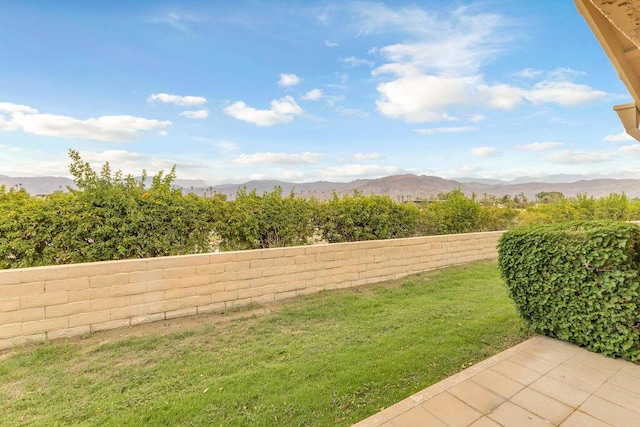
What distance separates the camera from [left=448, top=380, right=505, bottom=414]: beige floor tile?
2.10 metres

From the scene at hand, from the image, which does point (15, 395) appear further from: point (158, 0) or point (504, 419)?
point (158, 0)

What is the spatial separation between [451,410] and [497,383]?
25.6 inches

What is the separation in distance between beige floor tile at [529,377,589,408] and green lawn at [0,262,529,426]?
0.58 m

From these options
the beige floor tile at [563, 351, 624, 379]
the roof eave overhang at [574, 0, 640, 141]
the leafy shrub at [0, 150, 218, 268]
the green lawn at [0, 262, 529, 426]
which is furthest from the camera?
the leafy shrub at [0, 150, 218, 268]

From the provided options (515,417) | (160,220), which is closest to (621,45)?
(515,417)

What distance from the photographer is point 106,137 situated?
6996 mm

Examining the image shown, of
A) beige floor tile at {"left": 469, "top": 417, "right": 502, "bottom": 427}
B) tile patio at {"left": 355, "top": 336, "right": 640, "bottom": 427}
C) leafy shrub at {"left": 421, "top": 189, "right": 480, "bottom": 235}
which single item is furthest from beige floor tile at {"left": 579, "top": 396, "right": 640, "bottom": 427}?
leafy shrub at {"left": 421, "top": 189, "right": 480, "bottom": 235}

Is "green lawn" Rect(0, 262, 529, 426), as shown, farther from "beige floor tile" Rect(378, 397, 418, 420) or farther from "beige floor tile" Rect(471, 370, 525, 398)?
"beige floor tile" Rect(471, 370, 525, 398)

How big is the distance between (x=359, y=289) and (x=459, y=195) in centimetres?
521

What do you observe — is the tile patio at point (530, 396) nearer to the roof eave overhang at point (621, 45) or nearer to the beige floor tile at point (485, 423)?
the beige floor tile at point (485, 423)

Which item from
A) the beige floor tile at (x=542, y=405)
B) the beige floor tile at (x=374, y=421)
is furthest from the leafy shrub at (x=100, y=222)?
the beige floor tile at (x=542, y=405)

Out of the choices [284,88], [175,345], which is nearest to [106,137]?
[284,88]

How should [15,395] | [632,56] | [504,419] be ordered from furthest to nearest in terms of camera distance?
[632,56]
[15,395]
[504,419]

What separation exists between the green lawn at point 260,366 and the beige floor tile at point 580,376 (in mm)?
591
